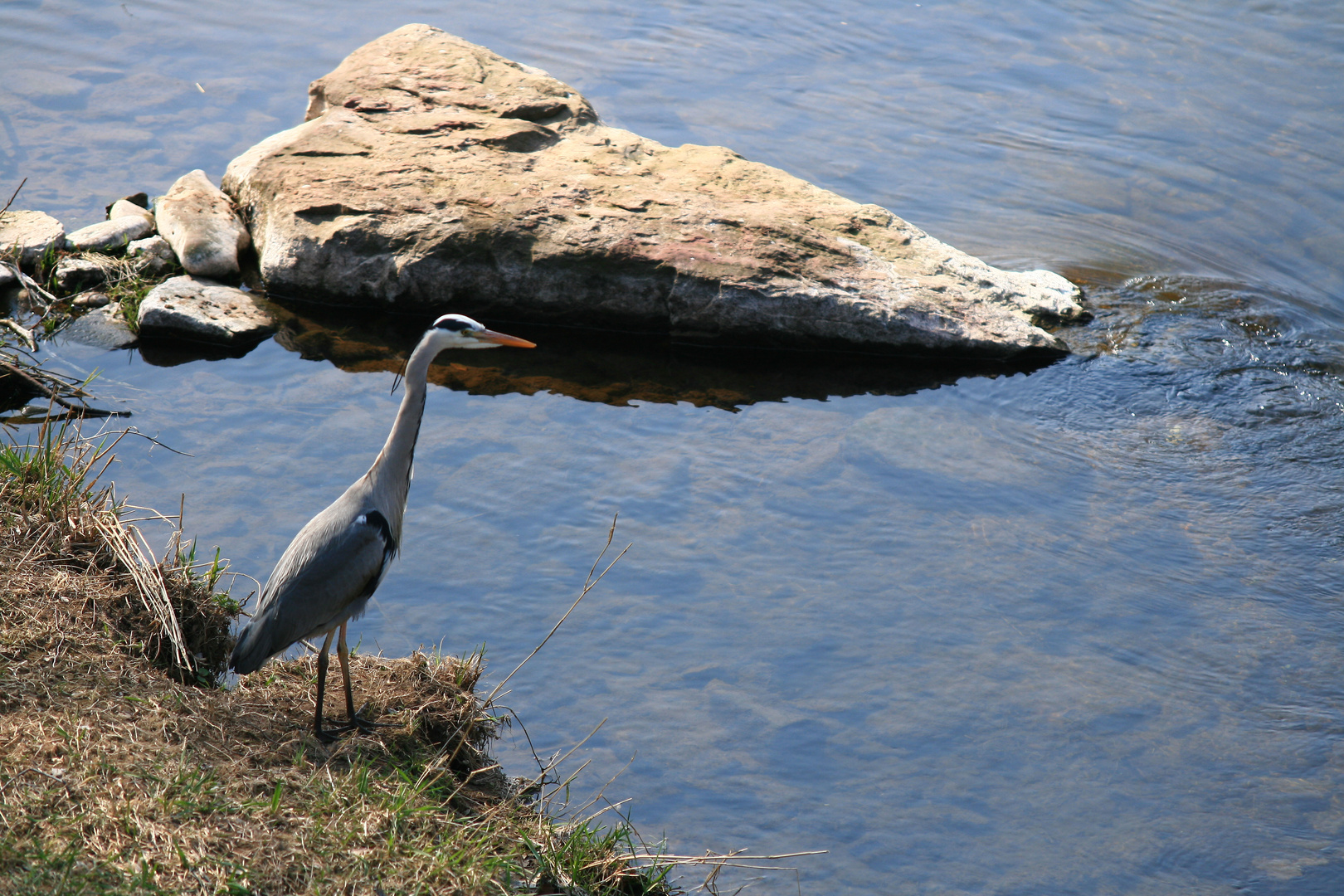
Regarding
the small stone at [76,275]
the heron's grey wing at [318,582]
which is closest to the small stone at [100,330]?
the small stone at [76,275]

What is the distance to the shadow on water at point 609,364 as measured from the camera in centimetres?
734

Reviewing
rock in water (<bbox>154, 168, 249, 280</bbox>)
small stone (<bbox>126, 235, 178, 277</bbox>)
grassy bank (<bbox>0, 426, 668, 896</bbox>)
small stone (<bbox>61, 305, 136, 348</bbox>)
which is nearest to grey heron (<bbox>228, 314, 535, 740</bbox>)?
grassy bank (<bbox>0, 426, 668, 896</bbox>)

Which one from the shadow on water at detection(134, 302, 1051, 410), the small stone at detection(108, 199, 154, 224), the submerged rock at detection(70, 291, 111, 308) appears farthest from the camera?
the small stone at detection(108, 199, 154, 224)

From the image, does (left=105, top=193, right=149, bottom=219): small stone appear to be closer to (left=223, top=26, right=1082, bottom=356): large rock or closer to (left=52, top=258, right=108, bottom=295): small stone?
(left=223, top=26, right=1082, bottom=356): large rock

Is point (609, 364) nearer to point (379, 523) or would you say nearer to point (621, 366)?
point (621, 366)

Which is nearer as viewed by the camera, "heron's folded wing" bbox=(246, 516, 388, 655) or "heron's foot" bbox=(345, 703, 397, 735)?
"heron's folded wing" bbox=(246, 516, 388, 655)

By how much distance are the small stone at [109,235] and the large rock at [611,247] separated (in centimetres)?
75

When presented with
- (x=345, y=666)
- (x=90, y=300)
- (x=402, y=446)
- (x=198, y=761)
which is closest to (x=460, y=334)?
(x=402, y=446)

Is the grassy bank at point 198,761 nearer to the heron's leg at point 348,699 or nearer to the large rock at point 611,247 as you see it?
the heron's leg at point 348,699

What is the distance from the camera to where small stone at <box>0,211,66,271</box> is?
25.3ft

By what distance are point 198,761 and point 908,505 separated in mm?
4000

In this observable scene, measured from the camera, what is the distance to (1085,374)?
24.7 ft

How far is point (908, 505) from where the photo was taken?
20.9ft

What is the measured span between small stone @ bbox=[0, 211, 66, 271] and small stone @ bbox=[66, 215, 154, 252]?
3.9 inches
